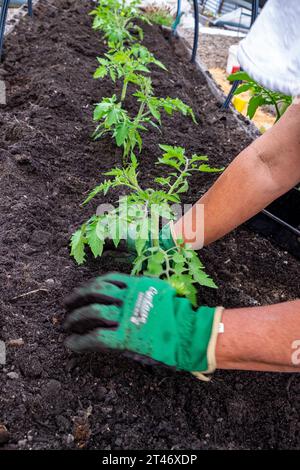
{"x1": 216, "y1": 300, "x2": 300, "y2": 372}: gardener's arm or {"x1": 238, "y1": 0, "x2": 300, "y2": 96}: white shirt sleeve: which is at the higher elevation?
{"x1": 238, "y1": 0, "x2": 300, "y2": 96}: white shirt sleeve

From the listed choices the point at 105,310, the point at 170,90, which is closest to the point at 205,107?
the point at 170,90

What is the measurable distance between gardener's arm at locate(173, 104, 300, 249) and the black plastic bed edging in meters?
0.59

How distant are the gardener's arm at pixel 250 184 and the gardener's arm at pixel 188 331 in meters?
0.44

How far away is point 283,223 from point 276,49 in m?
1.07

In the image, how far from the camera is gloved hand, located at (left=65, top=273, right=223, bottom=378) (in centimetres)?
119

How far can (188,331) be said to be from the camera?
3.95ft

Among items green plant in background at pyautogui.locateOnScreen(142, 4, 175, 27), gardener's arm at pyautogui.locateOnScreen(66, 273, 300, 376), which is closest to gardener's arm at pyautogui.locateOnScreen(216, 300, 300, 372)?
gardener's arm at pyautogui.locateOnScreen(66, 273, 300, 376)

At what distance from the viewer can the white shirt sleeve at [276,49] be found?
1183mm

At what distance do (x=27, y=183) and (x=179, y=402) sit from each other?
118cm

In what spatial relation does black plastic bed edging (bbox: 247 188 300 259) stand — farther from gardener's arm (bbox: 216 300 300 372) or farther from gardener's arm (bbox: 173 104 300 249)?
gardener's arm (bbox: 216 300 300 372)

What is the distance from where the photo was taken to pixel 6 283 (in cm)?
163

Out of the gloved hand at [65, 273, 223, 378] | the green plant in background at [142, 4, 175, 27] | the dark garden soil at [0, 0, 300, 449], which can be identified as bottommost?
the green plant in background at [142, 4, 175, 27]

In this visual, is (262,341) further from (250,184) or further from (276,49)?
(276,49)

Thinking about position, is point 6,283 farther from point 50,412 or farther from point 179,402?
point 179,402
